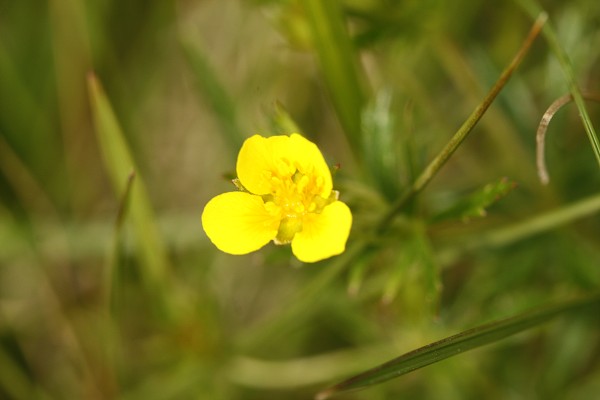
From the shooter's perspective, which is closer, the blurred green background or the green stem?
the green stem

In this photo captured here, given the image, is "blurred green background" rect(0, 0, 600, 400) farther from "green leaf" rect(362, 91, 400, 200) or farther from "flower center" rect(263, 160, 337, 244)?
"flower center" rect(263, 160, 337, 244)

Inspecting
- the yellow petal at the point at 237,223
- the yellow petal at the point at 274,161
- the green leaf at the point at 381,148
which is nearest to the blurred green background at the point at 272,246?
the green leaf at the point at 381,148

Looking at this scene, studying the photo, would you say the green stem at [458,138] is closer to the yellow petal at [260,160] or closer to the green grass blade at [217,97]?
the yellow petal at [260,160]

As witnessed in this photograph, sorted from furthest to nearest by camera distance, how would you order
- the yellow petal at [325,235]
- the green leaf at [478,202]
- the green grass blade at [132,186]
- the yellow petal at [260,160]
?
the green grass blade at [132,186]
the green leaf at [478,202]
the yellow petal at [260,160]
the yellow petal at [325,235]

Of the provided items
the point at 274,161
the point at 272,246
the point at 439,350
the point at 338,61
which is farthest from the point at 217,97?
the point at 439,350

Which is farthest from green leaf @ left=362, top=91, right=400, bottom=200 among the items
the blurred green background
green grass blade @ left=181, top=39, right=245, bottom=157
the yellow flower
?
green grass blade @ left=181, top=39, right=245, bottom=157

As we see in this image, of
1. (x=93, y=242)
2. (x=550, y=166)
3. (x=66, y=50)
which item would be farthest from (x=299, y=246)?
(x=66, y=50)

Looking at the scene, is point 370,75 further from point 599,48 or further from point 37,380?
point 37,380

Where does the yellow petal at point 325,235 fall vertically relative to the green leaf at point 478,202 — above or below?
below
